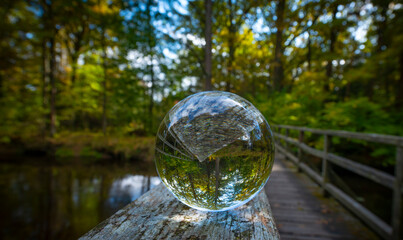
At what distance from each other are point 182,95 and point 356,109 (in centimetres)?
416

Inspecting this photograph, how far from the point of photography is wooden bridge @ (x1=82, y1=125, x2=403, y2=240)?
75 cm

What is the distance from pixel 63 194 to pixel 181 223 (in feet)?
30.3

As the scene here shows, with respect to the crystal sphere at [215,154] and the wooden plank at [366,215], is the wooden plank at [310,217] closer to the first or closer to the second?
the wooden plank at [366,215]

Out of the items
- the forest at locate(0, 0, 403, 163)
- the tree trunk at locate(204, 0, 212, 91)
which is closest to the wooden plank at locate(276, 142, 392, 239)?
the forest at locate(0, 0, 403, 163)

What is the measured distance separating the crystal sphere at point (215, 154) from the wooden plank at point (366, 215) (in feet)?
7.35

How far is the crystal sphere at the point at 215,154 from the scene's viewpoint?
835 mm

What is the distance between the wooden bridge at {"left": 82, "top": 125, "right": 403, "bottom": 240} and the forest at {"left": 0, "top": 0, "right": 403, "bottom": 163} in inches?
59.5

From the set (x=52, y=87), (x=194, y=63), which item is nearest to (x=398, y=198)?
(x=194, y=63)

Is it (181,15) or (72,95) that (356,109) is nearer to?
(181,15)

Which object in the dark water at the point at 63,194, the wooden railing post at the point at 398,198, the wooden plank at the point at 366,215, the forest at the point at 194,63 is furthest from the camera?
the dark water at the point at 63,194

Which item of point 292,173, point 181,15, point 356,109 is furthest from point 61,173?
point 356,109

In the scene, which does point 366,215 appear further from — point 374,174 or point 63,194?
point 63,194

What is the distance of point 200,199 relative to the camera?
86cm

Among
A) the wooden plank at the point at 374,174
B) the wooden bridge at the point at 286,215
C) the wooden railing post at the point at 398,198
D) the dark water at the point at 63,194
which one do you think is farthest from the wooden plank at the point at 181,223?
the dark water at the point at 63,194
